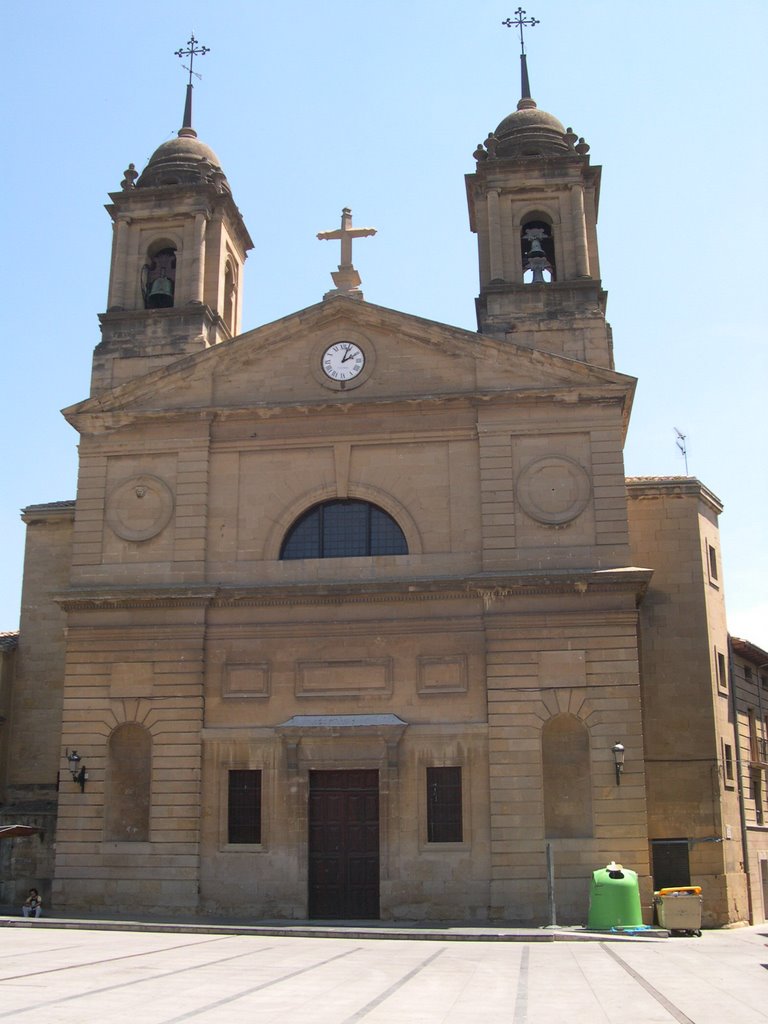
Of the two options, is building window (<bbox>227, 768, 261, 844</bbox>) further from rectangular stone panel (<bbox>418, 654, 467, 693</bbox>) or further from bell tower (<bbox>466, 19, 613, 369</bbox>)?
bell tower (<bbox>466, 19, 613, 369</bbox>)

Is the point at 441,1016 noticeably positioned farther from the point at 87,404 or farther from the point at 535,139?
the point at 535,139

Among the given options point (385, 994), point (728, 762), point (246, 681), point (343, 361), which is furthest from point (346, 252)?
point (385, 994)

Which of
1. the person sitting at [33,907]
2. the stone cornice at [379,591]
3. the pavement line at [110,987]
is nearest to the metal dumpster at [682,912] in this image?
the stone cornice at [379,591]

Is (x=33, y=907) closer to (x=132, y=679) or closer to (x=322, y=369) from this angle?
(x=132, y=679)

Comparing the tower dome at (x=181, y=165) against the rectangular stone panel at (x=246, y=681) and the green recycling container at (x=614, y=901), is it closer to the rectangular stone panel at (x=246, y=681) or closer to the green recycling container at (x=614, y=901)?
the rectangular stone panel at (x=246, y=681)

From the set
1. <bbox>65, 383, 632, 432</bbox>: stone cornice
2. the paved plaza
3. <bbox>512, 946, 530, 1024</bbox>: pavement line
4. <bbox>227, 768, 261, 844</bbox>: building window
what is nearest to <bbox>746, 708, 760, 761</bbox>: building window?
<bbox>65, 383, 632, 432</bbox>: stone cornice

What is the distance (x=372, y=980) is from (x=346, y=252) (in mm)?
18806

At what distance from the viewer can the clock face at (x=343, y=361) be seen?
86.4ft

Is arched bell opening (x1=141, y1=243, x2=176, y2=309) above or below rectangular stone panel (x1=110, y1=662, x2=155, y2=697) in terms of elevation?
above

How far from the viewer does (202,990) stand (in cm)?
1229

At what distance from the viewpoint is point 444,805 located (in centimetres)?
2339

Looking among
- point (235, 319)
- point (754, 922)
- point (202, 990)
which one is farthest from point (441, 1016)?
point (235, 319)

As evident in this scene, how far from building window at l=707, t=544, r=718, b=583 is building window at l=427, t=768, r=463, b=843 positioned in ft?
28.3

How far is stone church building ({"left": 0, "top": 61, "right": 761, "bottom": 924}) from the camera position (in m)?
23.2
